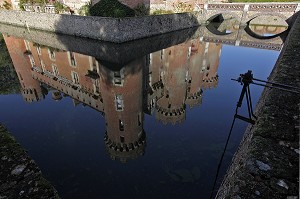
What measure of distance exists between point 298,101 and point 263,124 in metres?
1.82

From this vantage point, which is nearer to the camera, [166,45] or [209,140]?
[209,140]

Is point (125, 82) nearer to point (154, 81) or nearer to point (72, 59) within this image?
point (154, 81)

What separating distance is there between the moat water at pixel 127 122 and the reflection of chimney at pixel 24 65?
10 cm

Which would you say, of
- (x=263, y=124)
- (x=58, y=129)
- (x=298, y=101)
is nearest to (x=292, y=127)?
(x=263, y=124)

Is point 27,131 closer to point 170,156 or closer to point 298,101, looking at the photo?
point 170,156

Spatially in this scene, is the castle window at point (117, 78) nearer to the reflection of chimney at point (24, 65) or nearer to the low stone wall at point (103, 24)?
the reflection of chimney at point (24, 65)

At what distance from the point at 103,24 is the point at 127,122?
18301mm

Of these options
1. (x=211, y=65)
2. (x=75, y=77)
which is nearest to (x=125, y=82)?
(x=75, y=77)

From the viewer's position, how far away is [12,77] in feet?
60.7

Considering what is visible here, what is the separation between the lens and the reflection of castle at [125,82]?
13625 millimetres

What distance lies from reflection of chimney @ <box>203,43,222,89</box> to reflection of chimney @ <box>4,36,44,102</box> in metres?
13.4

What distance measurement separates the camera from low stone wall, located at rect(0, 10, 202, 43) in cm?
2750

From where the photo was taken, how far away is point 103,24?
A: 2766 cm

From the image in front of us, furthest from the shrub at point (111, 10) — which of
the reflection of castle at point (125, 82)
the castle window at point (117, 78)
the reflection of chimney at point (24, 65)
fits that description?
the castle window at point (117, 78)
